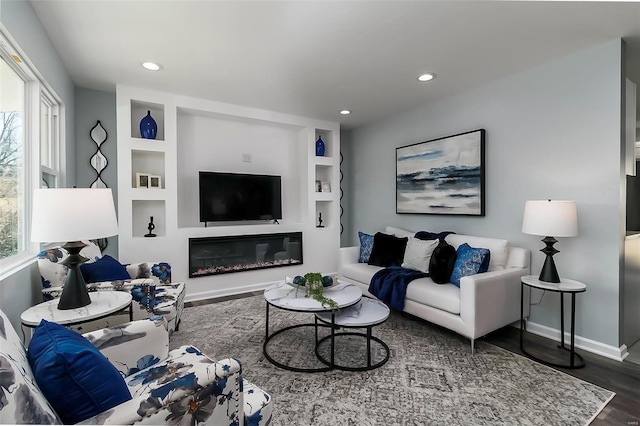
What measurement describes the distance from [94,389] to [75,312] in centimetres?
104

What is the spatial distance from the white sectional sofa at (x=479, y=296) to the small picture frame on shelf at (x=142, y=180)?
317cm

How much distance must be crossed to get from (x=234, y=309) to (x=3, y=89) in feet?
8.59

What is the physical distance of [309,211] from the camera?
15.4ft

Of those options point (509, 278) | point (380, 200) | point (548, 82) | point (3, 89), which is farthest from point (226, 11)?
point (380, 200)

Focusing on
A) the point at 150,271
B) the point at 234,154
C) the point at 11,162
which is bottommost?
the point at 150,271

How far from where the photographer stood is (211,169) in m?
4.23

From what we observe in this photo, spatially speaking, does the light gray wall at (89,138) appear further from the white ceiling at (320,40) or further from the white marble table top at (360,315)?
the white marble table top at (360,315)

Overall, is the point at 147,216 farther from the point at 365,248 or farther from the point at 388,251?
the point at 388,251

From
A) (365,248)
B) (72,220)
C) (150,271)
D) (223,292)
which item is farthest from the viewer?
(223,292)

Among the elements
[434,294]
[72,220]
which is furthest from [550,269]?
[72,220]

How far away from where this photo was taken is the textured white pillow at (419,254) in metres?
3.33

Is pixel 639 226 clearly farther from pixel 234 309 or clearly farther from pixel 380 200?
pixel 234 309

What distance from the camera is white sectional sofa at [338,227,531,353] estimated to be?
8.02 feet

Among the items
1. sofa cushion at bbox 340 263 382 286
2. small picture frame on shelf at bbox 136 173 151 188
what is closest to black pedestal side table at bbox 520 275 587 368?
sofa cushion at bbox 340 263 382 286
